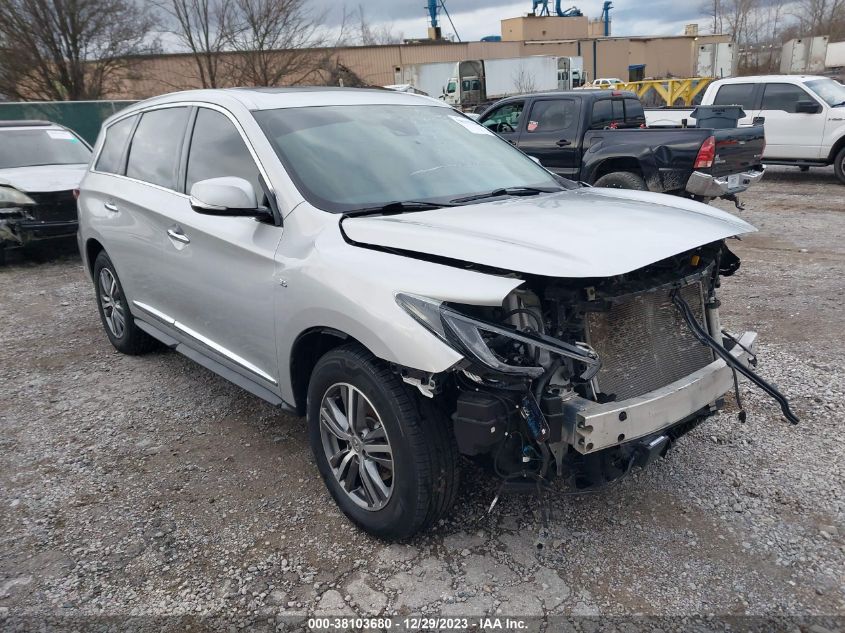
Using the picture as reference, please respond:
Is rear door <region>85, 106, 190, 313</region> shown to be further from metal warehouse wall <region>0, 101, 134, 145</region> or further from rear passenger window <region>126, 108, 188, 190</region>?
metal warehouse wall <region>0, 101, 134, 145</region>

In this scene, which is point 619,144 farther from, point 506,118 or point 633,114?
point 506,118

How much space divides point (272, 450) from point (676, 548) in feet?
7.23

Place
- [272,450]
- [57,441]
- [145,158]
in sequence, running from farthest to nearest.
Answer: [145,158], [57,441], [272,450]

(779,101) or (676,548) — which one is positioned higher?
(779,101)

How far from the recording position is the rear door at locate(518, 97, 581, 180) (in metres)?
10.2

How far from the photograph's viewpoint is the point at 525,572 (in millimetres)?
2785

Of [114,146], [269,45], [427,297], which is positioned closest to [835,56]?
[269,45]

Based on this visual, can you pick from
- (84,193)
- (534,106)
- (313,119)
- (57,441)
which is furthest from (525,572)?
(534,106)

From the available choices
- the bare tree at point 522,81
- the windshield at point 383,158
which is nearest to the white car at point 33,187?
the windshield at point 383,158

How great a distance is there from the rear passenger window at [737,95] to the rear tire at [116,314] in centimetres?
1271

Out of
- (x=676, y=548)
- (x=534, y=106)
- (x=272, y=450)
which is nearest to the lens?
(x=676, y=548)

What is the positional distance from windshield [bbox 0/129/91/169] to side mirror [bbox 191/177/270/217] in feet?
25.4

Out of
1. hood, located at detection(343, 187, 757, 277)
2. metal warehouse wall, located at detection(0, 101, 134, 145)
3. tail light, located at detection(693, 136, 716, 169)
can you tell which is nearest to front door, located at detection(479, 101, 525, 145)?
tail light, located at detection(693, 136, 716, 169)

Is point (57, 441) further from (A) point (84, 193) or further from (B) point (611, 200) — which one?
(B) point (611, 200)
